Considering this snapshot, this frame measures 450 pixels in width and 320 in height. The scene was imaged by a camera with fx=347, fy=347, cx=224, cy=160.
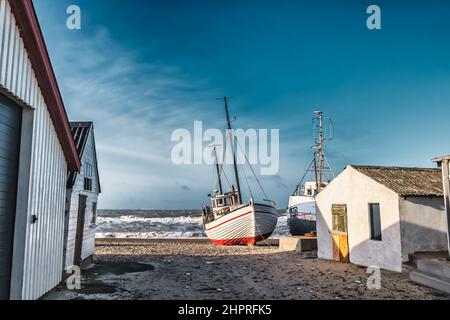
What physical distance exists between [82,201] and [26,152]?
632 centimetres

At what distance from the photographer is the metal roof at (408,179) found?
15.5 meters

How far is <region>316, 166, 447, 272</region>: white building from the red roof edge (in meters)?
12.9

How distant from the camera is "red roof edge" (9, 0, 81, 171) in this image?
7.44 metres

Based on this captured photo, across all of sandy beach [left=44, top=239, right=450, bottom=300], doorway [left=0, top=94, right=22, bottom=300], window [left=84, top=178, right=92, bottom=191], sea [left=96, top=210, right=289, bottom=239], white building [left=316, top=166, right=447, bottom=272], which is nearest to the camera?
doorway [left=0, top=94, right=22, bottom=300]

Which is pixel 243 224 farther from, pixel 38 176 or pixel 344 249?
pixel 38 176

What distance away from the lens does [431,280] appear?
11688 millimetres

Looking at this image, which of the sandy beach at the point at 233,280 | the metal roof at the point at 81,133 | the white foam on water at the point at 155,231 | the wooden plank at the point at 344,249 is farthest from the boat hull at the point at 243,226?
the metal roof at the point at 81,133

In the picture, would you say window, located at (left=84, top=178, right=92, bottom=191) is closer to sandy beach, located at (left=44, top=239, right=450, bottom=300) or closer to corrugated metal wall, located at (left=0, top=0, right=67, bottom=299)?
sandy beach, located at (left=44, top=239, right=450, bottom=300)

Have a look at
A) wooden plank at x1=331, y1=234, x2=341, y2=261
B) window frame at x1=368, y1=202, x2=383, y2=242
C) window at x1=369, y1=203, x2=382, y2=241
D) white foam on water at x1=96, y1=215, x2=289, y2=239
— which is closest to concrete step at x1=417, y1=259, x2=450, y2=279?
window frame at x1=368, y1=202, x2=383, y2=242

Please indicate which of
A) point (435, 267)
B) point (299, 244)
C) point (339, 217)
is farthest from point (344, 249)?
point (435, 267)

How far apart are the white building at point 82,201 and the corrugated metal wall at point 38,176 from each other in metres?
1.45

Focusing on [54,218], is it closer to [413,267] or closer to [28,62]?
[28,62]

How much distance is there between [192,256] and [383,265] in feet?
35.7
